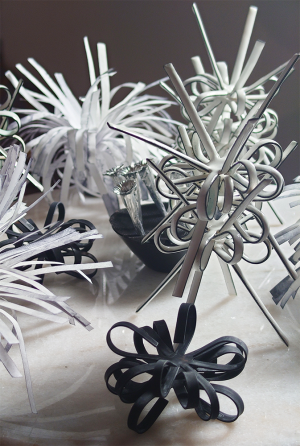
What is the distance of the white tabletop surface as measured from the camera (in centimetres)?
23

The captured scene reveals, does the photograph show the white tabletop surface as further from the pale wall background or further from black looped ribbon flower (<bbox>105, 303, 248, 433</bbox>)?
the pale wall background

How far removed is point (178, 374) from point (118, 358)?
6cm

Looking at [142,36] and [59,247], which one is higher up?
[142,36]

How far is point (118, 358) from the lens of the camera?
29 centimetres

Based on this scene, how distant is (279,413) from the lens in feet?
0.77

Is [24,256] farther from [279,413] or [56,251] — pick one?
[279,413]

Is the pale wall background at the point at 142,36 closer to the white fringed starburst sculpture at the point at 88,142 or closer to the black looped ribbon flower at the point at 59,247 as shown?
the white fringed starburst sculpture at the point at 88,142

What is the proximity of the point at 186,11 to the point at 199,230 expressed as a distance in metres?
0.66

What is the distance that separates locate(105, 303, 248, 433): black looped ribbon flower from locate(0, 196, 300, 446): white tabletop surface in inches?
0.4

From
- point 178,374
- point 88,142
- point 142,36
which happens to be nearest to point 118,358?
point 178,374

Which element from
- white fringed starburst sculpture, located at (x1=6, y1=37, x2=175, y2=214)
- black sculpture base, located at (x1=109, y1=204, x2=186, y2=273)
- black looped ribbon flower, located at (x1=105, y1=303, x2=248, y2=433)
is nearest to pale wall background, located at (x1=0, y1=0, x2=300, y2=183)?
white fringed starburst sculpture, located at (x1=6, y1=37, x2=175, y2=214)

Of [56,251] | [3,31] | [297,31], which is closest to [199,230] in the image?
[56,251]

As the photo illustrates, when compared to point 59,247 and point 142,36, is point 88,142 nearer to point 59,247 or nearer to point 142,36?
point 59,247

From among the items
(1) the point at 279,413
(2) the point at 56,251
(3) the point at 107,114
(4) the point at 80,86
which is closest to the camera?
(1) the point at 279,413
